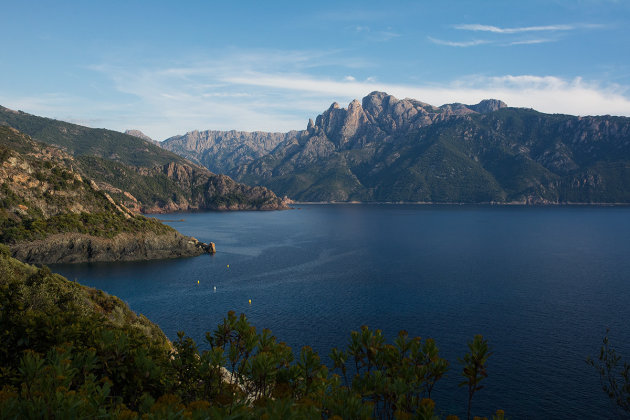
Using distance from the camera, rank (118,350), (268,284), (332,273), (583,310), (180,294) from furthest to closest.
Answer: (332,273)
(268,284)
(180,294)
(583,310)
(118,350)

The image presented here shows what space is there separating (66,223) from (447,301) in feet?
445

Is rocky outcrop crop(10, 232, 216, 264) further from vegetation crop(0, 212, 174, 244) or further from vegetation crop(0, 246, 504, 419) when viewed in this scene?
vegetation crop(0, 246, 504, 419)

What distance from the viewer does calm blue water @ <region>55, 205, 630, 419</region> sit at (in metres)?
59.1

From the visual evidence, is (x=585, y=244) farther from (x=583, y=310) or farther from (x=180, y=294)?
(x=180, y=294)

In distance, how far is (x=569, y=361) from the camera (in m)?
64.6

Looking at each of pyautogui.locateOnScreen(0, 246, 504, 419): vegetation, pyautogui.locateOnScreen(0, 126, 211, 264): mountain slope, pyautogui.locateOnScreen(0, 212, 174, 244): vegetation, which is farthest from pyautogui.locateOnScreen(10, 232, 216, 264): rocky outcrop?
pyautogui.locateOnScreen(0, 246, 504, 419): vegetation

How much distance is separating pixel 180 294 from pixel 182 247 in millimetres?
63067

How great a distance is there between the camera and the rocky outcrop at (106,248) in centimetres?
13562

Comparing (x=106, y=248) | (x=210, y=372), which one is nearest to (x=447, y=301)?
(x=210, y=372)

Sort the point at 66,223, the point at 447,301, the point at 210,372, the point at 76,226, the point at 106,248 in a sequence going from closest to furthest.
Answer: the point at 210,372 < the point at 447,301 < the point at 66,223 < the point at 76,226 < the point at 106,248

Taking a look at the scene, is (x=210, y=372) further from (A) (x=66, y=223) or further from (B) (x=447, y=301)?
(A) (x=66, y=223)

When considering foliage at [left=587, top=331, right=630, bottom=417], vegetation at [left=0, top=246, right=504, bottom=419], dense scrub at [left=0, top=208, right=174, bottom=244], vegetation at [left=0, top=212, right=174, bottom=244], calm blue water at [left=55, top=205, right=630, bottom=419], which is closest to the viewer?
vegetation at [left=0, top=246, right=504, bottom=419]

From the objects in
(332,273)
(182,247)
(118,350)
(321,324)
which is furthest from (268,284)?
Result: (118,350)

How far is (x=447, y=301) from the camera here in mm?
98438
